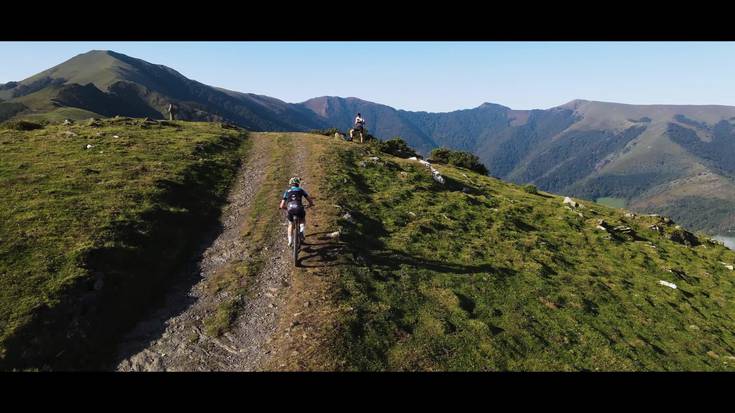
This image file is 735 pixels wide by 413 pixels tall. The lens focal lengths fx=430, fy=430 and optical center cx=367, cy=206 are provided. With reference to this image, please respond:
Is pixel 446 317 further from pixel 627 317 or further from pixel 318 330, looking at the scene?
pixel 627 317

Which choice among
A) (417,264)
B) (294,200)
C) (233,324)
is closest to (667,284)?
(417,264)

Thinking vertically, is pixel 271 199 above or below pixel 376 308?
above

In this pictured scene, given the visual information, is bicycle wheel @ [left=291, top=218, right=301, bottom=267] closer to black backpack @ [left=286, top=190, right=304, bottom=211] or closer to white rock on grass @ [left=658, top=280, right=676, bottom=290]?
black backpack @ [left=286, top=190, right=304, bottom=211]

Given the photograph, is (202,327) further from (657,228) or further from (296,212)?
(657,228)

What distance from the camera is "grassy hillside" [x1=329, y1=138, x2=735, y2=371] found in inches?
653

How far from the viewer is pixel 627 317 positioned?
21500mm

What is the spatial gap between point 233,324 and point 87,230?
9.22 meters

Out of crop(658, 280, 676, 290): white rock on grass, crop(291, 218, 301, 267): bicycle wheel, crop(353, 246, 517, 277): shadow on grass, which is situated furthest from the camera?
crop(658, 280, 676, 290): white rock on grass

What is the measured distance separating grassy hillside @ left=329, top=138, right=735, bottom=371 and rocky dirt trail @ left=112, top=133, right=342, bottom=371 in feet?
7.18

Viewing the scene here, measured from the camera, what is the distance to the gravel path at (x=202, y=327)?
13.8 meters

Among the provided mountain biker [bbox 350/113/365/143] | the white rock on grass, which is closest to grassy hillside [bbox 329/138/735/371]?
the white rock on grass
